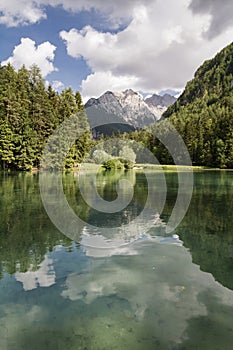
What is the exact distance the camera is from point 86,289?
7.87 meters

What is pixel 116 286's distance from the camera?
26.5 feet

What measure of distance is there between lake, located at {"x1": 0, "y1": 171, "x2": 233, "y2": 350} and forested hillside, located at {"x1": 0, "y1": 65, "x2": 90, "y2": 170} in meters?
44.4

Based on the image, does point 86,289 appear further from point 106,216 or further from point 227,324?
point 106,216

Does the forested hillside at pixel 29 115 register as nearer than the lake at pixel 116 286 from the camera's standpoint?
No

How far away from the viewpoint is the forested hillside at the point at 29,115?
57.4 meters

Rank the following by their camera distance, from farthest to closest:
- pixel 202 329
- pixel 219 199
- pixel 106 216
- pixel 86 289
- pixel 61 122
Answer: pixel 61 122, pixel 219 199, pixel 106 216, pixel 86 289, pixel 202 329

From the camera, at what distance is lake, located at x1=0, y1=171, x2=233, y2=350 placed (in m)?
5.68

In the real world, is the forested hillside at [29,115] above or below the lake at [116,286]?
above

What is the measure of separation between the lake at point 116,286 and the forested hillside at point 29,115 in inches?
1750

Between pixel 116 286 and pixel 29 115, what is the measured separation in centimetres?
6022

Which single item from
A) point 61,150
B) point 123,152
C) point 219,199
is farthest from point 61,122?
point 219,199

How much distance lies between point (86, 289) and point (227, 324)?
358 centimetres

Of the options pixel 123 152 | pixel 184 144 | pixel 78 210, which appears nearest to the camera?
pixel 78 210

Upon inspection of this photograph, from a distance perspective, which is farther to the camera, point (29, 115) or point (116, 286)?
point (29, 115)
